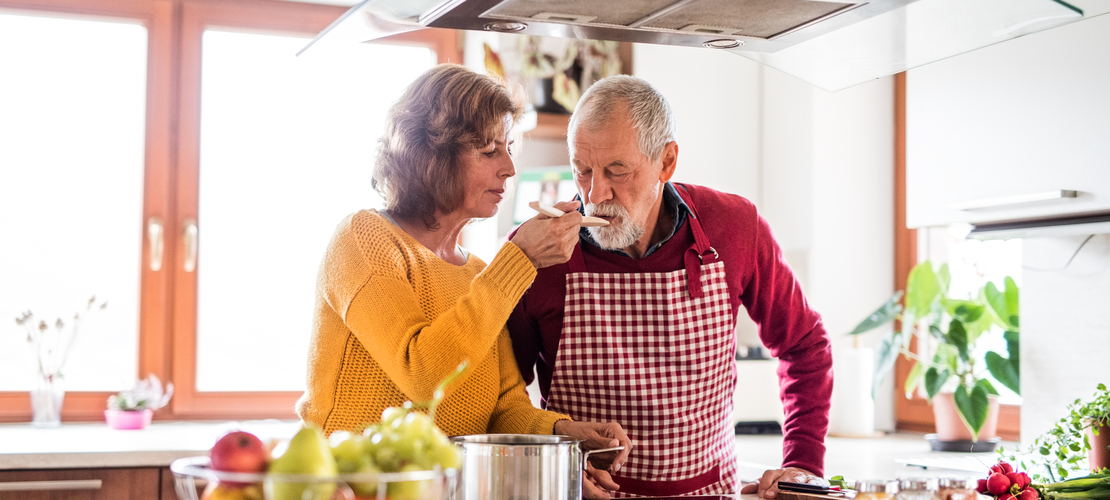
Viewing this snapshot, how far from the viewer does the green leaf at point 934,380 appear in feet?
8.58

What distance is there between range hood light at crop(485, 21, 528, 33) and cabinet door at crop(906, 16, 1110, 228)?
1.21m

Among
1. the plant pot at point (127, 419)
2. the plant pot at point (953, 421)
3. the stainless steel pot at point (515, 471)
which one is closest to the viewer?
the stainless steel pot at point (515, 471)

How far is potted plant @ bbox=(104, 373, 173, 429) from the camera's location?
2744 millimetres

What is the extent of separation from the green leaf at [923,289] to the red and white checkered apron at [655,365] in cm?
128

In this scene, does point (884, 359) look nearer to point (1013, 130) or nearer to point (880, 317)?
point (880, 317)

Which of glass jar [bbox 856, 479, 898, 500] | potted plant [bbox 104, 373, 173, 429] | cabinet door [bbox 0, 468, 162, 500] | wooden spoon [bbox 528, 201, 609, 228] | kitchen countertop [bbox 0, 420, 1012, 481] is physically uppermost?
wooden spoon [bbox 528, 201, 609, 228]

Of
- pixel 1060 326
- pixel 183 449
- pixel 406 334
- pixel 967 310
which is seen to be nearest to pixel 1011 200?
pixel 1060 326

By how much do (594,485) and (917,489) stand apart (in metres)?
0.50

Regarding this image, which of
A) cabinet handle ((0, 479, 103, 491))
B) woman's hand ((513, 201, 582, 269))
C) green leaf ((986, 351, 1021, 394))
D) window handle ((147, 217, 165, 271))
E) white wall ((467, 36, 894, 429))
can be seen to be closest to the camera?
woman's hand ((513, 201, 582, 269))

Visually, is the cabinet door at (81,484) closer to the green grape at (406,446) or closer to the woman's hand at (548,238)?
the woman's hand at (548,238)

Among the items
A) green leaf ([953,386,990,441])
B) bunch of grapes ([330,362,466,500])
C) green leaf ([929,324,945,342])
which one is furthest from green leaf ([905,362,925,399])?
bunch of grapes ([330,362,466,500])

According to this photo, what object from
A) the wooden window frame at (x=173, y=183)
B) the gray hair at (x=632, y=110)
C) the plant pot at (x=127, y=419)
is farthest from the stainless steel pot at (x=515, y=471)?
the wooden window frame at (x=173, y=183)

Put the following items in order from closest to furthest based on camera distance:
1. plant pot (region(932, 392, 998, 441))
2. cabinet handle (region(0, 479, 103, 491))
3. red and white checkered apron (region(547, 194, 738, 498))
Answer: red and white checkered apron (region(547, 194, 738, 498))
cabinet handle (region(0, 479, 103, 491))
plant pot (region(932, 392, 998, 441))

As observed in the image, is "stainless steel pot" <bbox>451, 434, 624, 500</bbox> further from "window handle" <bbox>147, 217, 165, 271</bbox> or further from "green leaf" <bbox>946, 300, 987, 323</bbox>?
"window handle" <bbox>147, 217, 165, 271</bbox>
